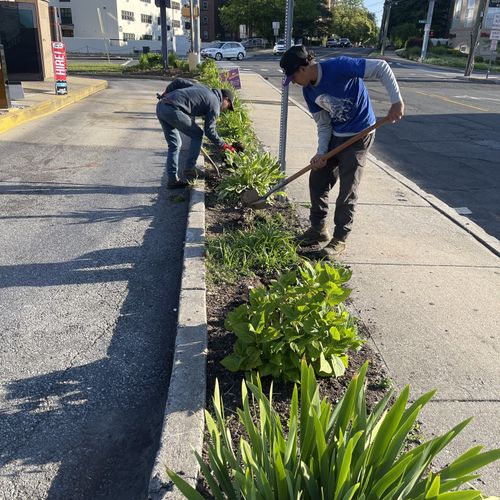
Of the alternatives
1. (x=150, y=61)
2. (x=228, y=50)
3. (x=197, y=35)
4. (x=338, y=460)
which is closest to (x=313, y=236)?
(x=338, y=460)

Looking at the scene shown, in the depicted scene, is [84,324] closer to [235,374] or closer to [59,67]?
[235,374]

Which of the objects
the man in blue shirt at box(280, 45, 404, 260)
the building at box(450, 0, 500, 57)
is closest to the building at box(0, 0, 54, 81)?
the man in blue shirt at box(280, 45, 404, 260)

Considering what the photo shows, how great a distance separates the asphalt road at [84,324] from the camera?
241cm

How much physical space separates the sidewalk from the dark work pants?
352 mm

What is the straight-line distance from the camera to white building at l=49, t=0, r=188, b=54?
180 ft

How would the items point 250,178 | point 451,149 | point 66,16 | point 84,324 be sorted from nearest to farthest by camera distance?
point 84,324
point 250,178
point 451,149
point 66,16

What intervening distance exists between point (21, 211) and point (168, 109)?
198 cm

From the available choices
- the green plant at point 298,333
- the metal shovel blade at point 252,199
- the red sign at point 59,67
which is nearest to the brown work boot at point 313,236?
the metal shovel blade at point 252,199

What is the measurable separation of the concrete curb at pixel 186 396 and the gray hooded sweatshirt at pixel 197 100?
8.34ft

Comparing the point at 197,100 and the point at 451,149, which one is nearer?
the point at 197,100

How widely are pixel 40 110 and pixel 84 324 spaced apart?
9.99m

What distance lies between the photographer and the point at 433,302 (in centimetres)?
377

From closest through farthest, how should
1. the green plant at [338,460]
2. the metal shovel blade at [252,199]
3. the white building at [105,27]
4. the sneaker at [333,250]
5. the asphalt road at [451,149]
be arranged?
the green plant at [338,460] < the sneaker at [333,250] < the metal shovel blade at [252,199] < the asphalt road at [451,149] < the white building at [105,27]

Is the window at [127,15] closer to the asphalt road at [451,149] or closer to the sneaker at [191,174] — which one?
the asphalt road at [451,149]
